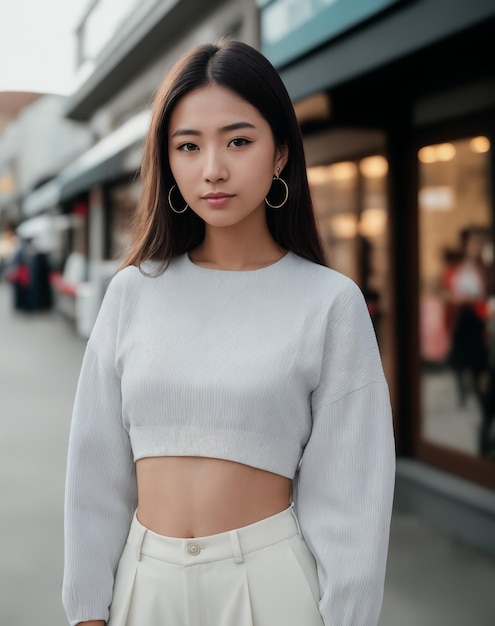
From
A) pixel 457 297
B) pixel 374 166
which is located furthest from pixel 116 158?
pixel 457 297

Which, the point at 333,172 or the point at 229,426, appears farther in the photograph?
the point at 333,172

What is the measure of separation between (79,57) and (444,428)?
724 inches

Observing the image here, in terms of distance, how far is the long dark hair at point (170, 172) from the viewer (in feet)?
4.90

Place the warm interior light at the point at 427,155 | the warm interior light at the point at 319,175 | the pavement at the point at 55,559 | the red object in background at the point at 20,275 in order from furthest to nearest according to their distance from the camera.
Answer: the red object in background at the point at 20,275 < the warm interior light at the point at 319,175 < the warm interior light at the point at 427,155 < the pavement at the point at 55,559

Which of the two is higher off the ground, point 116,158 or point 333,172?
point 116,158

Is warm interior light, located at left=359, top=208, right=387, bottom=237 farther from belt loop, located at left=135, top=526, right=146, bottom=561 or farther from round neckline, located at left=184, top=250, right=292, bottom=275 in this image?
belt loop, located at left=135, top=526, right=146, bottom=561

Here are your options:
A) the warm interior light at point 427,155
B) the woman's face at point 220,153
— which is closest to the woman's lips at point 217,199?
the woman's face at point 220,153

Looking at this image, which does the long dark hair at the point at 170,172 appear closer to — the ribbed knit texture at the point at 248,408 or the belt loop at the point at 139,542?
the ribbed knit texture at the point at 248,408

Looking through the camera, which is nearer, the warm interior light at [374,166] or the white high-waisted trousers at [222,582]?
the white high-waisted trousers at [222,582]

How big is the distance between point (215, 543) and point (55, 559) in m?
3.17

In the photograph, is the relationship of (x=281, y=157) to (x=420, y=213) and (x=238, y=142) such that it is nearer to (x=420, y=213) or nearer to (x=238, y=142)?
(x=238, y=142)

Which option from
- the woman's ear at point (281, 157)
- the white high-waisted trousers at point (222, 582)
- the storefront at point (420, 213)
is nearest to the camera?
the white high-waisted trousers at point (222, 582)

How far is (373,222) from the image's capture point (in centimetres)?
589

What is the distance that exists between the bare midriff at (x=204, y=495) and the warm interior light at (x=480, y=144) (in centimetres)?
382
